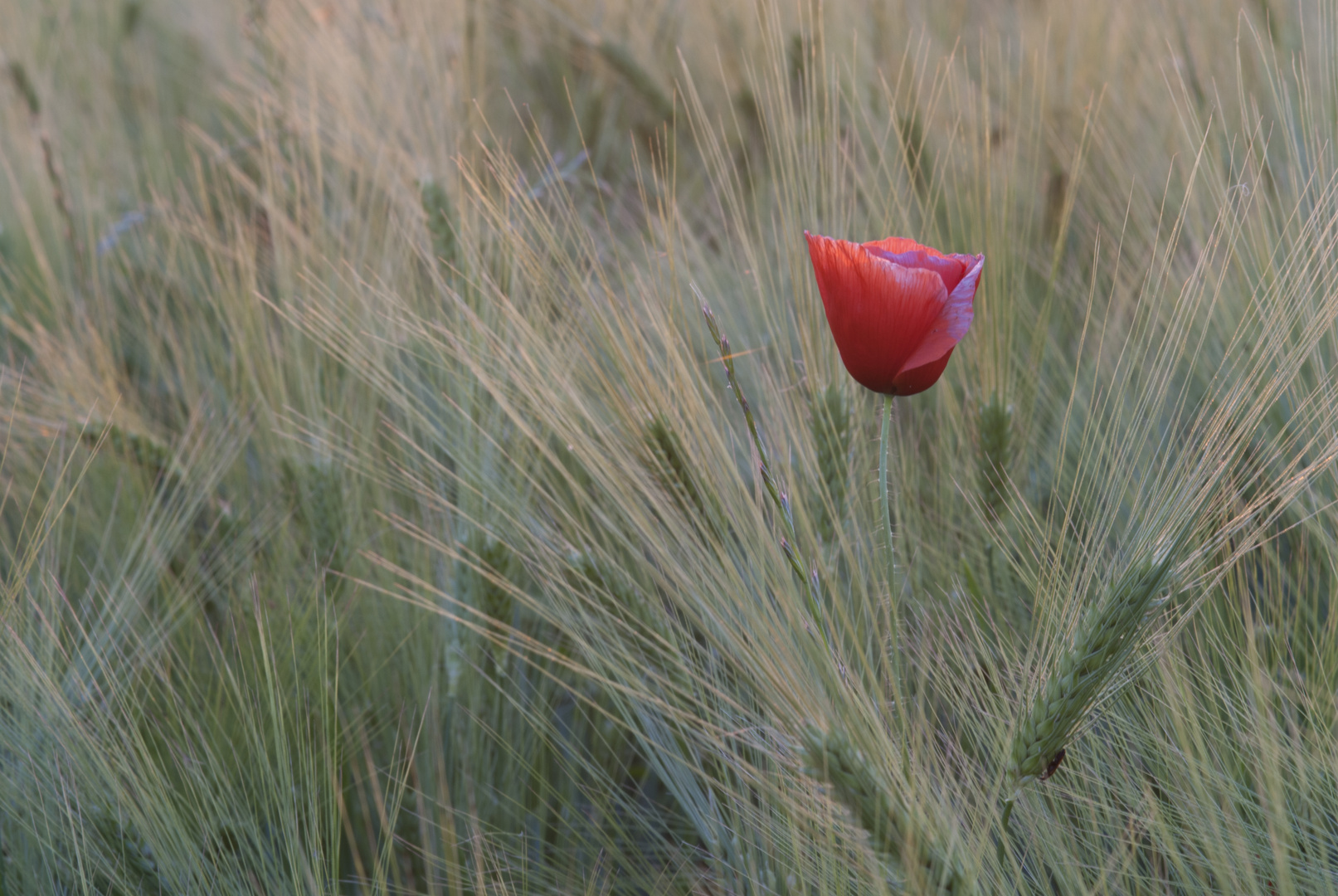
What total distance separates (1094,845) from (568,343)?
535 mm

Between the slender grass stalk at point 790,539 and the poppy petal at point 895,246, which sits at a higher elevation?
the poppy petal at point 895,246

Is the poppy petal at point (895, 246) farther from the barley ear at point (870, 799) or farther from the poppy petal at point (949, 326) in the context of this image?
the barley ear at point (870, 799)

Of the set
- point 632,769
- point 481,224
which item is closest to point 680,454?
point 632,769

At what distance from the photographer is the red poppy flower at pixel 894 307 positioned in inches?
19.8

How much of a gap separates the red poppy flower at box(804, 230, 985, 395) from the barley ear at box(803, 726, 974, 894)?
199mm

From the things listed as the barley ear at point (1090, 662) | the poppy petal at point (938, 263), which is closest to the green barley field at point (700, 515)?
the barley ear at point (1090, 662)

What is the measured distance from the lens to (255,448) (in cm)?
104

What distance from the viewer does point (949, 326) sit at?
0.52 m

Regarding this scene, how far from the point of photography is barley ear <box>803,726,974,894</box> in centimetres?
47

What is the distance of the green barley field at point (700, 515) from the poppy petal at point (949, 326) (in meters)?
0.10

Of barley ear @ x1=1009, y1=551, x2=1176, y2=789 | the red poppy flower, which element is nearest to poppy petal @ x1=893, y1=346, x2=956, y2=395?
the red poppy flower

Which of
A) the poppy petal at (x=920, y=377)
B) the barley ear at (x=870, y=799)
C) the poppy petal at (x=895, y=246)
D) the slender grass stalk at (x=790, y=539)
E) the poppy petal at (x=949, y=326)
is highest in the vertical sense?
the poppy petal at (x=895, y=246)

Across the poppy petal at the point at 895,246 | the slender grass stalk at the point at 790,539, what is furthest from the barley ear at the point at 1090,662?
the poppy petal at the point at 895,246

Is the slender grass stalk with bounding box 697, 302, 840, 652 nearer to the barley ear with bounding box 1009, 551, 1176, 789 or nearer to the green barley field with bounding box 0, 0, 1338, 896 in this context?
the green barley field with bounding box 0, 0, 1338, 896
